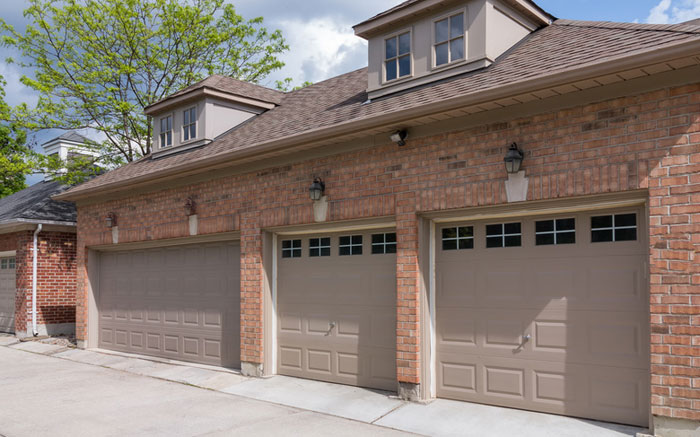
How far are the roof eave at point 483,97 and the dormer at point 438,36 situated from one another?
139 centimetres

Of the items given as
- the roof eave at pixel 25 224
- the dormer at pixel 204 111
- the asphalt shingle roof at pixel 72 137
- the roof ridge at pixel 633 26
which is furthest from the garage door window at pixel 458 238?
the asphalt shingle roof at pixel 72 137

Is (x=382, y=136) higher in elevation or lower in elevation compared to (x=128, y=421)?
higher

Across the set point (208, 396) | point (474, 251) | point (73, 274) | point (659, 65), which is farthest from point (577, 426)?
point (73, 274)

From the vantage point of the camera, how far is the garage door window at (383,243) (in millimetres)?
8578

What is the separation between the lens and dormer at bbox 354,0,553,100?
28.0ft

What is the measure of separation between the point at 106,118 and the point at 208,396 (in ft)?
48.6

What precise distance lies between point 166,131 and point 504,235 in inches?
365

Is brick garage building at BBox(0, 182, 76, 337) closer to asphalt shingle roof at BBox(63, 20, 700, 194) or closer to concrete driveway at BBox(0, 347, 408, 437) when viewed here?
asphalt shingle roof at BBox(63, 20, 700, 194)

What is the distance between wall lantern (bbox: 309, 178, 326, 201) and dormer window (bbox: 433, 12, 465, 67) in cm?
246

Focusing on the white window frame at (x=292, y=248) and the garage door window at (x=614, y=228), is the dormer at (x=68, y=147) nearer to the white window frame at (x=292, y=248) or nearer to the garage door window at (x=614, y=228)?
the white window frame at (x=292, y=248)

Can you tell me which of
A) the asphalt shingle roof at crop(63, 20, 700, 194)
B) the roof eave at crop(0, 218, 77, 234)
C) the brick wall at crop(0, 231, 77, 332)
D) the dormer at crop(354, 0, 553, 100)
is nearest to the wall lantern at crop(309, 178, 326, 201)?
the asphalt shingle roof at crop(63, 20, 700, 194)

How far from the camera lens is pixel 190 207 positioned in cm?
1126

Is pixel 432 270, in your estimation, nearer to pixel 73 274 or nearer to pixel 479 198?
pixel 479 198

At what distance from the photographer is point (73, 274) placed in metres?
16.9
